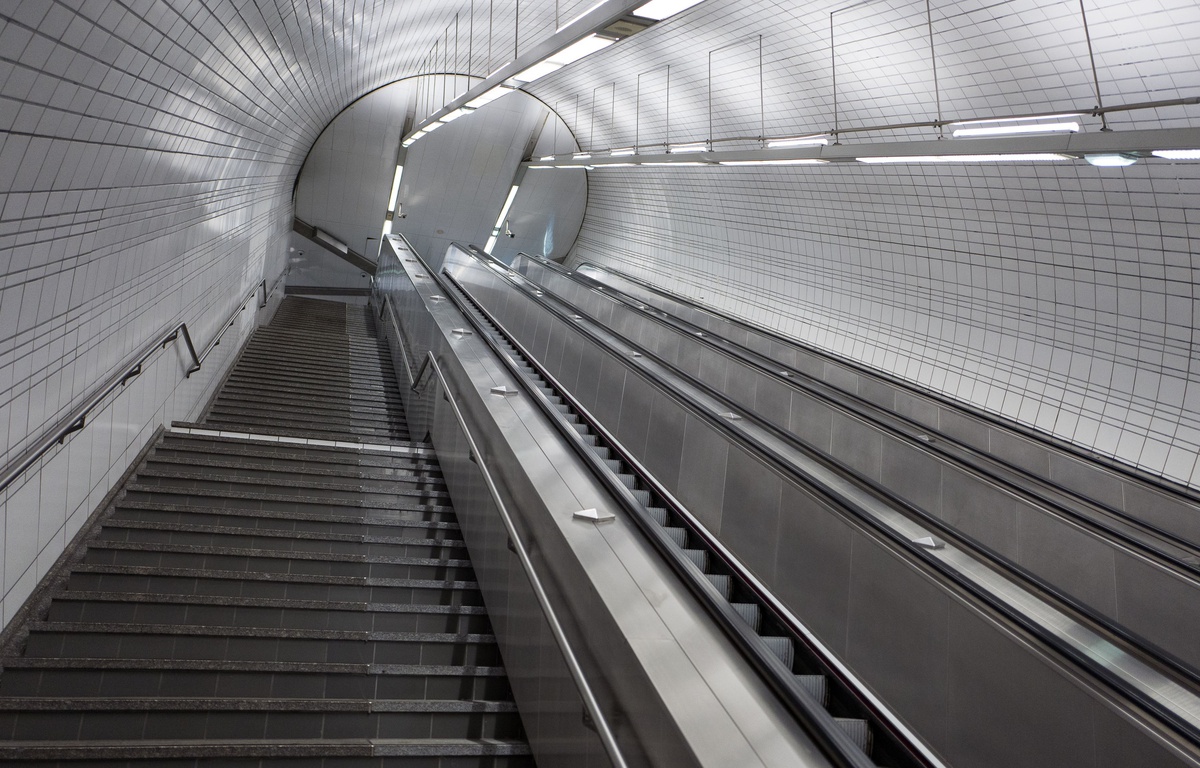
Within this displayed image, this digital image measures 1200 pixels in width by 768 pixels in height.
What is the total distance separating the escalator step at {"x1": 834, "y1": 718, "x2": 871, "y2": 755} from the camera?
285 cm

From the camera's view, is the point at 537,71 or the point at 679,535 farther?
the point at 537,71

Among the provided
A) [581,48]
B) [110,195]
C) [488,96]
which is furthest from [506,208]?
[110,195]

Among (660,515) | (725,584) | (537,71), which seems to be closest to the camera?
(725,584)

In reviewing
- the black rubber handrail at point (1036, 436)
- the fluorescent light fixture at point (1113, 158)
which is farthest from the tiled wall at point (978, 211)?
the fluorescent light fixture at point (1113, 158)

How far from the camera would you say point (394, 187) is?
19484 millimetres

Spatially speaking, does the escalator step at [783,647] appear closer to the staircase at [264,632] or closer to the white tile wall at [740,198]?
the staircase at [264,632]

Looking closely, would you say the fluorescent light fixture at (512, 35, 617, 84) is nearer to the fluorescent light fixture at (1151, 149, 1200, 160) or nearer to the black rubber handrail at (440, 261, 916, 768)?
the black rubber handrail at (440, 261, 916, 768)

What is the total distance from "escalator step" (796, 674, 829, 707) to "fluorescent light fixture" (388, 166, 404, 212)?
17515 millimetres

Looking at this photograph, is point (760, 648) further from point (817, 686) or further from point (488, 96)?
point (488, 96)

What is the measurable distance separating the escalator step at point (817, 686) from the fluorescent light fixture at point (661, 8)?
2.90 metres

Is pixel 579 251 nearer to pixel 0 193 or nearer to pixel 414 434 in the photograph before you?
pixel 414 434

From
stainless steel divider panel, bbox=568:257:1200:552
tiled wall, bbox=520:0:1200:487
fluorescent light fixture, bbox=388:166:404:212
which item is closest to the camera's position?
stainless steel divider panel, bbox=568:257:1200:552

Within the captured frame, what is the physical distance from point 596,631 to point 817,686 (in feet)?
3.16

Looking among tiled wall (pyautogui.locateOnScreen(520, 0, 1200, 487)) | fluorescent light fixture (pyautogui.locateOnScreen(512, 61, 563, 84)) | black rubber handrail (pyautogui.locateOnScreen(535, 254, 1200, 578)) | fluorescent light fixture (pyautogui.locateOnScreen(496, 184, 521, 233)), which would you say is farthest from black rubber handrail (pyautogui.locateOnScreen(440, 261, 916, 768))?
fluorescent light fixture (pyautogui.locateOnScreen(496, 184, 521, 233))
